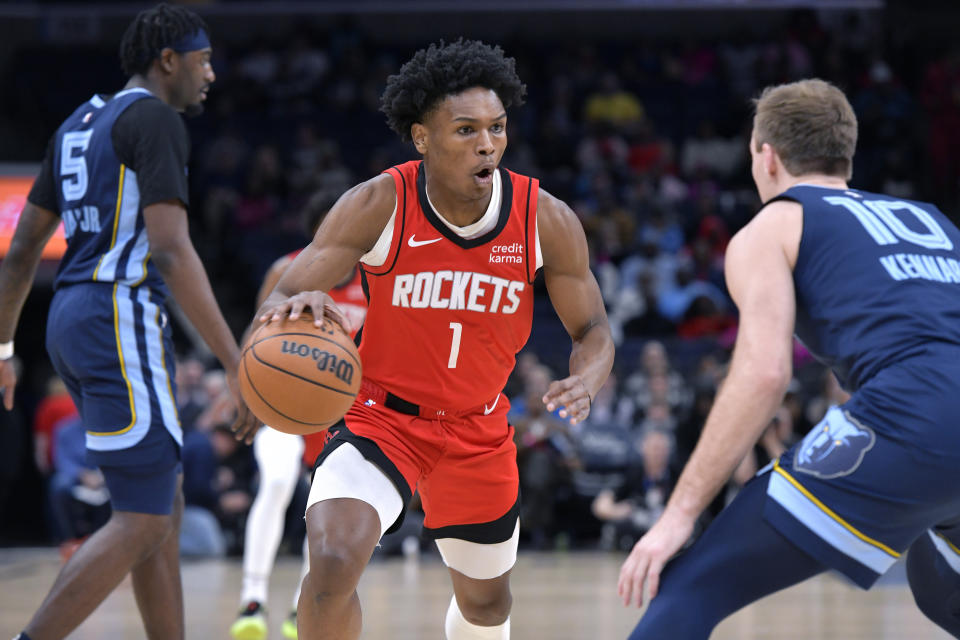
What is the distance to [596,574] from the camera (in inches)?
327

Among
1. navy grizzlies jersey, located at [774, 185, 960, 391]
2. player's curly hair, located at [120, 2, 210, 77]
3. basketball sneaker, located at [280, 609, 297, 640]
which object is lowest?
basketball sneaker, located at [280, 609, 297, 640]

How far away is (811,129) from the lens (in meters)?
2.93

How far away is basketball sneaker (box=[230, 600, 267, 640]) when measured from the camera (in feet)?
17.3

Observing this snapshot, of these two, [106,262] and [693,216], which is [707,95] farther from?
[106,262]

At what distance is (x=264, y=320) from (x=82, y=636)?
10.3ft

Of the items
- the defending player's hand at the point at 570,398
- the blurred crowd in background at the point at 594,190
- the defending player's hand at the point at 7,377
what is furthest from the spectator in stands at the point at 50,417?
the defending player's hand at the point at 570,398

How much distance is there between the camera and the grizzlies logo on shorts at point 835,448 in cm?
251

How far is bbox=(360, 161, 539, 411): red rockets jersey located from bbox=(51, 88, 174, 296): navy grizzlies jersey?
867mm

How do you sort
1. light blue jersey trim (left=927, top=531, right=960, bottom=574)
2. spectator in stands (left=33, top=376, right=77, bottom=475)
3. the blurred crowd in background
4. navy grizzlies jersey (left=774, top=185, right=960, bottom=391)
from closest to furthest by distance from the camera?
navy grizzlies jersey (left=774, top=185, right=960, bottom=391) < light blue jersey trim (left=927, top=531, right=960, bottom=574) < the blurred crowd in background < spectator in stands (left=33, top=376, right=77, bottom=475)

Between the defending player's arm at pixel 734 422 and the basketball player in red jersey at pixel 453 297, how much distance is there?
0.86 m

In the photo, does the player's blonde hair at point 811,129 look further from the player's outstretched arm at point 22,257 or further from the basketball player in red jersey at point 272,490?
the basketball player in red jersey at point 272,490

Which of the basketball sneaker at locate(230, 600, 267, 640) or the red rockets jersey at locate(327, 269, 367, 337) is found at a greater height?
the red rockets jersey at locate(327, 269, 367, 337)

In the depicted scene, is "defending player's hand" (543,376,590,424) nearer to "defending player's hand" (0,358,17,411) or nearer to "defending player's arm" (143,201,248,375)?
"defending player's arm" (143,201,248,375)

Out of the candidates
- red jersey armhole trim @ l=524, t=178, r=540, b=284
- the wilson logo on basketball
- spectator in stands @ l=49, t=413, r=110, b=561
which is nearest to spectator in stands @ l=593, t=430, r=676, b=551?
spectator in stands @ l=49, t=413, r=110, b=561
